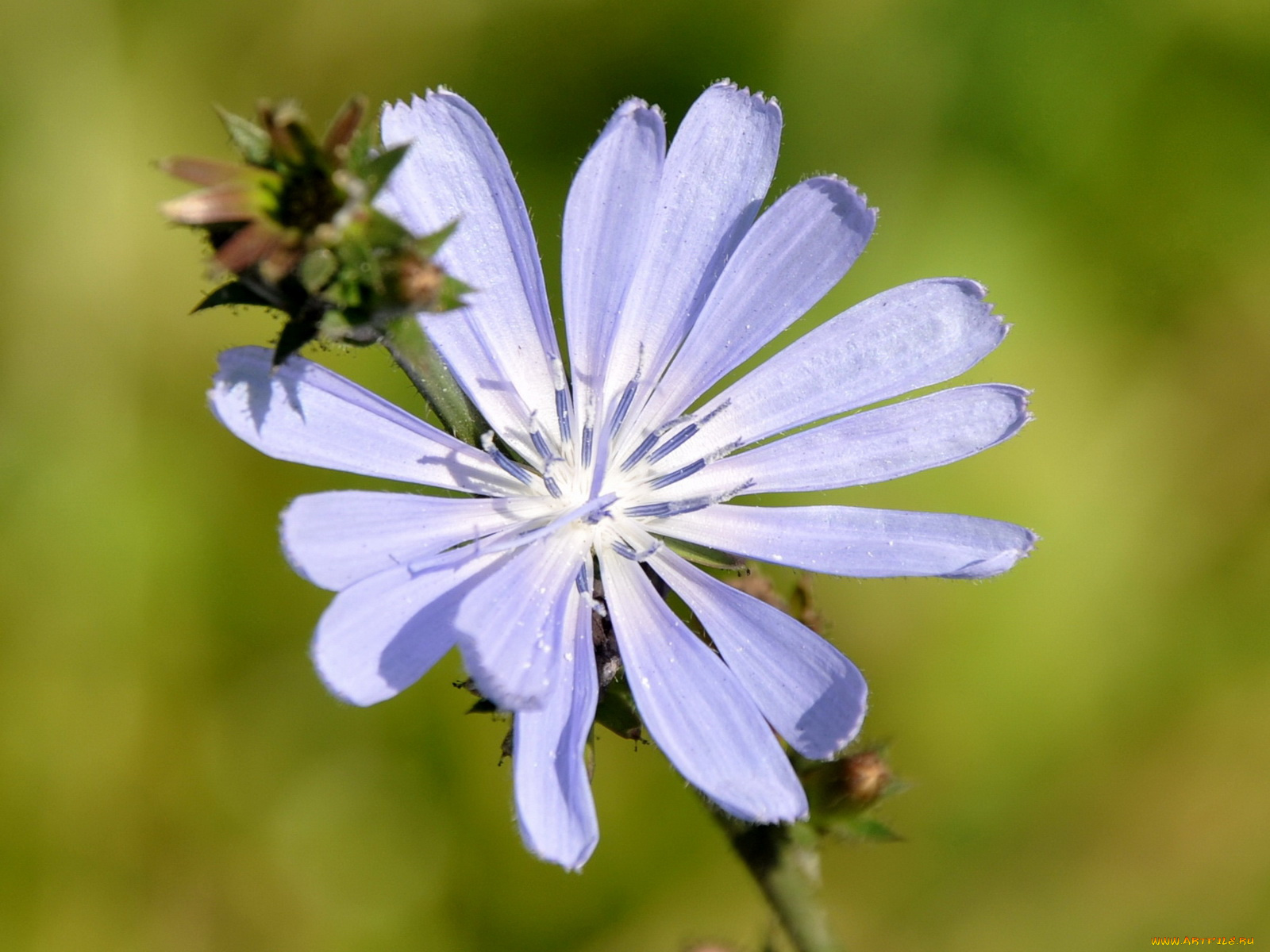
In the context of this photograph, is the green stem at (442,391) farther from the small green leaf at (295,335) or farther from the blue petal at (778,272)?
the blue petal at (778,272)

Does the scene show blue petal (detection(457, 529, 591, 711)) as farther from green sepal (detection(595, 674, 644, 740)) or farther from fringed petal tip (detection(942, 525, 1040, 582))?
fringed petal tip (detection(942, 525, 1040, 582))

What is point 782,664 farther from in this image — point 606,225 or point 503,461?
point 606,225

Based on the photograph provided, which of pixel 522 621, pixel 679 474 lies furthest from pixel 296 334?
pixel 679 474

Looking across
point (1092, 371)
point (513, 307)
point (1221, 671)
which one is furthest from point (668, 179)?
point (1221, 671)

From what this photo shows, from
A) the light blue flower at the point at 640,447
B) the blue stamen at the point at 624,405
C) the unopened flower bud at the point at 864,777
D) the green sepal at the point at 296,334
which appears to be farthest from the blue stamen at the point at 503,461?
the unopened flower bud at the point at 864,777

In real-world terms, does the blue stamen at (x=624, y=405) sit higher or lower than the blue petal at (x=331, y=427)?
higher

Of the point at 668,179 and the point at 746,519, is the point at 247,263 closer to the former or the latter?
the point at 668,179
